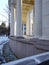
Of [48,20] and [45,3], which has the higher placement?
[45,3]

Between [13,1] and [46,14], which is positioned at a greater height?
[13,1]

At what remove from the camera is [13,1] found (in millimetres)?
41031

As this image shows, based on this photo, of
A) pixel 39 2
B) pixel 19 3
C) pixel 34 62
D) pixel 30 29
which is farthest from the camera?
pixel 30 29

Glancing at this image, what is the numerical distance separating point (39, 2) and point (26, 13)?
39293 millimetres

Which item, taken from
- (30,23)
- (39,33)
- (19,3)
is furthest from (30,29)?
(39,33)

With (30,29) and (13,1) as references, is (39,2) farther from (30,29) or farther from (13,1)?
(30,29)

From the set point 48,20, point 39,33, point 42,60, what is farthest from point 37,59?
point 39,33

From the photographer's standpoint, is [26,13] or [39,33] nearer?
[39,33]

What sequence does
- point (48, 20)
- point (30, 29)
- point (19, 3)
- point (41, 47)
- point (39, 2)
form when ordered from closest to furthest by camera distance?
point (41, 47)
point (48, 20)
point (39, 2)
point (19, 3)
point (30, 29)

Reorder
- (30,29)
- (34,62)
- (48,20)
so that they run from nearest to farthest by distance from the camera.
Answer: (34,62) < (48,20) < (30,29)

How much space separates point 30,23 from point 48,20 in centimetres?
4142

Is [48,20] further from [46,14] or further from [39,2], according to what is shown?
[39,2]

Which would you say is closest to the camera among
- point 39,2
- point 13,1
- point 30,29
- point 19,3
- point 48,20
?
point 48,20

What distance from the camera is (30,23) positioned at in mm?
53594
